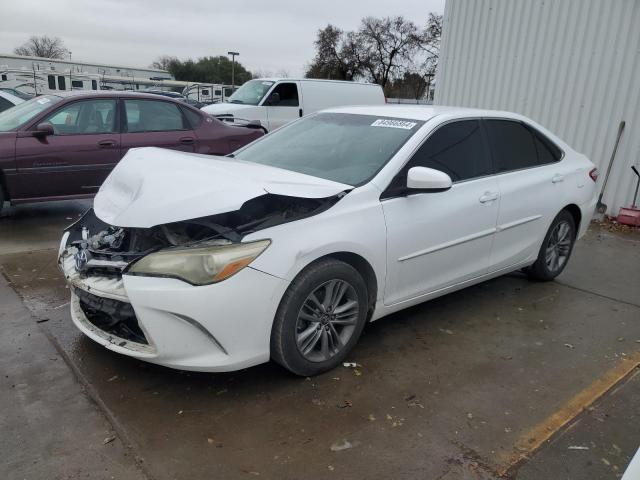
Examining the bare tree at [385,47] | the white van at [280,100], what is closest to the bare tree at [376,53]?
the bare tree at [385,47]

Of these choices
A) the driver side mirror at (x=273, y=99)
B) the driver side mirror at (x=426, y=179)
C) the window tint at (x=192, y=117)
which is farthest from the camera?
the driver side mirror at (x=273, y=99)

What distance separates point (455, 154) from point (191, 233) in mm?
2031

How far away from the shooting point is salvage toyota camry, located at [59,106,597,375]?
8.91ft

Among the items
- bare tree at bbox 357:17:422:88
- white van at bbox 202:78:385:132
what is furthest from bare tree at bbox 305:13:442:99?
white van at bbox 202:78:385:132

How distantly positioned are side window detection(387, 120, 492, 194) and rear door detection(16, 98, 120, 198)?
4.40 m

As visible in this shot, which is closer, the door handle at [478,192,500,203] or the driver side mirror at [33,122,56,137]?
the door handle at [478,192,500,203]

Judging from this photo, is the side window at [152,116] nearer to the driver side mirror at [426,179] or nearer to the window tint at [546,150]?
the window tint at [546,150]

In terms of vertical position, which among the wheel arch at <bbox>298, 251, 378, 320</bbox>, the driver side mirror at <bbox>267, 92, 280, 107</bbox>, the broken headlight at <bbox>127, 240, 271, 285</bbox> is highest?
the driver side mirror at <bbox>267, 92, 280, 107</bbox>

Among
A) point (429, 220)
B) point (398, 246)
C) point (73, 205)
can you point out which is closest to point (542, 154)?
point (429, 220)

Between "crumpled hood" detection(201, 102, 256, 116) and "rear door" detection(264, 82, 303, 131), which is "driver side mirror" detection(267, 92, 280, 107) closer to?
"rear door" detection(264, 82, 303, 131)

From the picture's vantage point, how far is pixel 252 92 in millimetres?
12711

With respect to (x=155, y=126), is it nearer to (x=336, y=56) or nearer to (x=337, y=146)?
(x=337, y=146)

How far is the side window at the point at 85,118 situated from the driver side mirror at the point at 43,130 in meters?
0.14

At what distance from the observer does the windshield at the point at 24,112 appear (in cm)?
624
